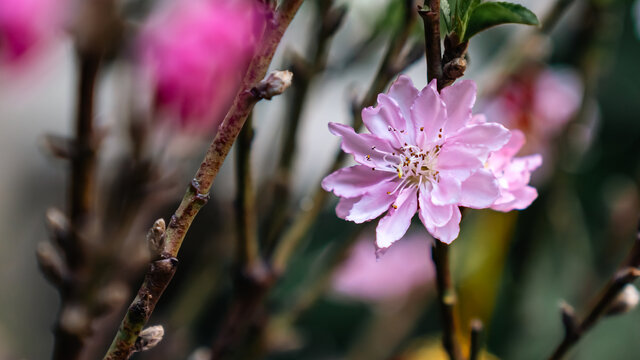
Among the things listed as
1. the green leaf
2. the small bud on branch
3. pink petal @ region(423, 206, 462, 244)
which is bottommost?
pink petal @ region(423, 206, 462, 244)

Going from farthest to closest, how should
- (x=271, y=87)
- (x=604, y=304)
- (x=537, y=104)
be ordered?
(x=537, y=104) → (x=604, y=304) → (x=271, y=87)

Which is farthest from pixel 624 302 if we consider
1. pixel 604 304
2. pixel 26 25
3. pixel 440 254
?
pixel 26 25

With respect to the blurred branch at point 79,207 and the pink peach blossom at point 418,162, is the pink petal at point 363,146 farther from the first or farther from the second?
the blurred branch at point 79,207

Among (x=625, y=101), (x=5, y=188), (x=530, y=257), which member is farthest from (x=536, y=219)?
(x=5, y=188)

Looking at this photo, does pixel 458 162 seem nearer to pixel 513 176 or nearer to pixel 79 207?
pixel 513 176

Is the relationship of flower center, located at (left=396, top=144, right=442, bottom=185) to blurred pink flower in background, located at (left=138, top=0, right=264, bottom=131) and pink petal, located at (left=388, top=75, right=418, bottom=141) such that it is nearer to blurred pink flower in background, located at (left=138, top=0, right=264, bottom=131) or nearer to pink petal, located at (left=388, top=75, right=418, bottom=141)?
pink petal, located at (left=388, top=75, right=418, bottom=141)

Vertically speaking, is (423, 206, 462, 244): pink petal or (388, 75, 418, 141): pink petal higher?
(388, 75, 418, 141): pink petal

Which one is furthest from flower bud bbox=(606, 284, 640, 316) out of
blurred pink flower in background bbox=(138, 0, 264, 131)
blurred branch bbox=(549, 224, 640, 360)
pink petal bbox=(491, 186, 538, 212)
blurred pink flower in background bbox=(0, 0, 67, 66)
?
blurred pink flower in background bbox=(0, 0, 67, 66)
